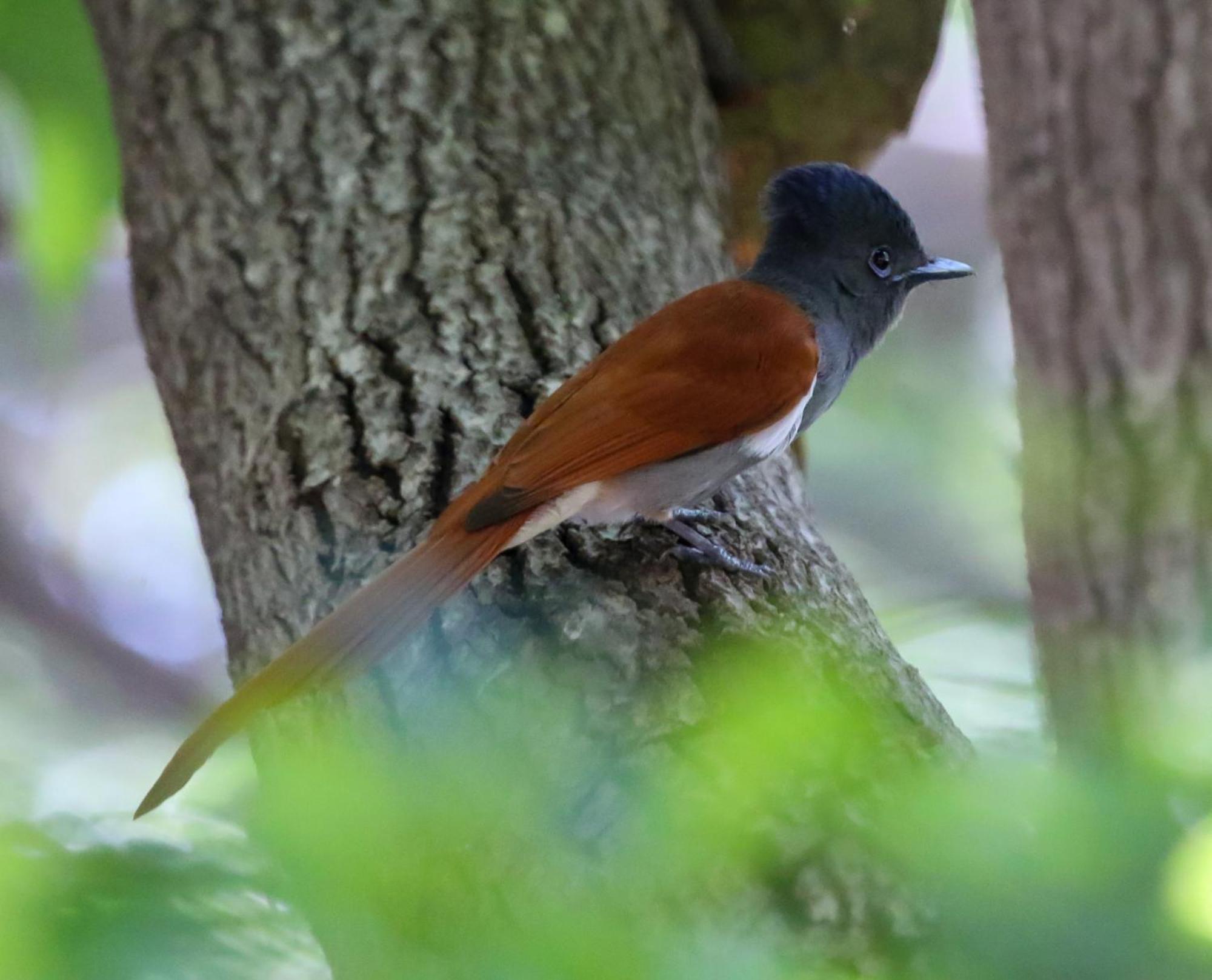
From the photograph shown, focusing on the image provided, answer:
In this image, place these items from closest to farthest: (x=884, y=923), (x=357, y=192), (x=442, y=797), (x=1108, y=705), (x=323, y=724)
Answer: (x=442, y=797), (x=884, y=923), (x=323, y=724), (x=357, y=192), (x=1108, y=705)

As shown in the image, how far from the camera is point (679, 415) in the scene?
7.98 ft

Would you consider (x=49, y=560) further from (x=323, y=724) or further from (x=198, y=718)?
(x=323, y=724)

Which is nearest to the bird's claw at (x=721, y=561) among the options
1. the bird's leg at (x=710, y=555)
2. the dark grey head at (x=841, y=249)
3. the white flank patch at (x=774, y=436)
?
the bird's leg at (x=710, y=555)

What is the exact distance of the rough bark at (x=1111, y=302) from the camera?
3.04 meters

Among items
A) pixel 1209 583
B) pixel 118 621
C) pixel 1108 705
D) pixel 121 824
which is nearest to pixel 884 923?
pixel 121 824

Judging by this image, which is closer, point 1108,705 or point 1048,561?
point 1108,705

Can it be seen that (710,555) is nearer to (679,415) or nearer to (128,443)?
(679,415)

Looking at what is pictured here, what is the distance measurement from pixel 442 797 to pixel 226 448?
5.67 ft

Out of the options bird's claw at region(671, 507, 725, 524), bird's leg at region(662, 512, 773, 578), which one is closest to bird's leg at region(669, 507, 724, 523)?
bird's claw at region(671, 507, 725, 524)

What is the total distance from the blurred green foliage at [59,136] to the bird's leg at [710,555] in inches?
68.6

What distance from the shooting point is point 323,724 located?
201 cm

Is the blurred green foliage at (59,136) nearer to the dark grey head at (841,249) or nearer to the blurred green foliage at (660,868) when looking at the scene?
the dark grey head at (841,249)

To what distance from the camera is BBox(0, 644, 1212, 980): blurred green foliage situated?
28.2 inches

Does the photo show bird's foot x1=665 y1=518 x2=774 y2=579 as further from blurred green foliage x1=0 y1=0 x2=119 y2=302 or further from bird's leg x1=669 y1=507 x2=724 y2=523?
blurred green foliage x1=0 y1=0 x2=119 y2=302
